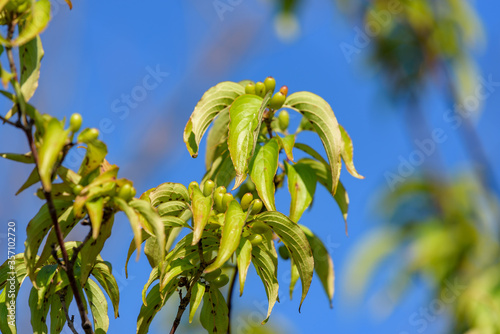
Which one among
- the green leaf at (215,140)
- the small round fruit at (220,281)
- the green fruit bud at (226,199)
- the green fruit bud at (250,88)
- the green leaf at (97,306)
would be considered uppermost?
the green fruit bud at (250,88)

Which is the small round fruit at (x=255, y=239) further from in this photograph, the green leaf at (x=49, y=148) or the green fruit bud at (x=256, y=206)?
the green leaf at (x=49, y=148)

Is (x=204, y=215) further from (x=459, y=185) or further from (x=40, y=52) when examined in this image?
(x=459, y=185)

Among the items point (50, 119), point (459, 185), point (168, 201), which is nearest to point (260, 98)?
point (168, 201)

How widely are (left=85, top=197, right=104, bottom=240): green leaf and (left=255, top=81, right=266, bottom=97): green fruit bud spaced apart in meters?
0.60

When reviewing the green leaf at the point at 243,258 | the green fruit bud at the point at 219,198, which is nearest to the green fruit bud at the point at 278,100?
the green fruit bud at the point at 219,198

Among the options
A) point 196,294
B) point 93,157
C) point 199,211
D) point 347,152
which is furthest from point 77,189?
point 347,152

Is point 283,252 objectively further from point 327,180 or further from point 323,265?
point 327,180

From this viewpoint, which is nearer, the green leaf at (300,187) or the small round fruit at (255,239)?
the small round fruit at (255,239)

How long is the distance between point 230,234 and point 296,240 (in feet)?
0.56

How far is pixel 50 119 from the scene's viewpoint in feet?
2.87

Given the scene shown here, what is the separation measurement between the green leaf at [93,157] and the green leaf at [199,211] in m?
0.20

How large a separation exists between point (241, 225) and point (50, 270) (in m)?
0.41

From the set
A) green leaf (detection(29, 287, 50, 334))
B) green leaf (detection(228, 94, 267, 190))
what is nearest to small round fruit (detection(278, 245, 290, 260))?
green leaf (detection(228, 94, 267, 190))

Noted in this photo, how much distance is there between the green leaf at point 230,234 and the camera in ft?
3.29
